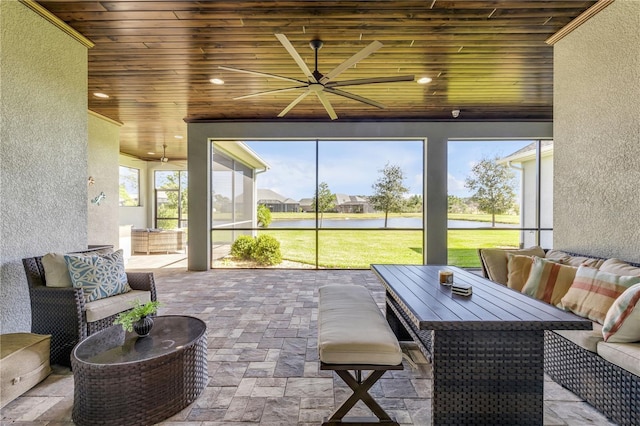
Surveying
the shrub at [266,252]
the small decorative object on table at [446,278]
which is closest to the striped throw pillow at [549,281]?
the small decorative object on table at [446,278]

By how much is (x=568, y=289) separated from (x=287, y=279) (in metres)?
4.05

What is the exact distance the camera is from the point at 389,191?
669cm

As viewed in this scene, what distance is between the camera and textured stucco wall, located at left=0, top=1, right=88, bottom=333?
2506 millimetres

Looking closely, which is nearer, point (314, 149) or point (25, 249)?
point (25, 249)

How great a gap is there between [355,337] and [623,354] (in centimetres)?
156

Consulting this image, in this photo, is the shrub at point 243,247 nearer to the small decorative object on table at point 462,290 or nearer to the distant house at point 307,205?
the distant house at point 307,205

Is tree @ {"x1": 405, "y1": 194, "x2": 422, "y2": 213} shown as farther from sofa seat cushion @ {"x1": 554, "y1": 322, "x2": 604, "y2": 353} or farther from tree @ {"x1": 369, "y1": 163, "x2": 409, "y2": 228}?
sofa seat cushion @ {"x1": 554, "y1": 322, "x2": 604, "y2": 353}

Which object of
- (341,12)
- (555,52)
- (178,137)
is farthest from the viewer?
(178,137)

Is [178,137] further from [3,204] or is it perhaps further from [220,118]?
[3,204]

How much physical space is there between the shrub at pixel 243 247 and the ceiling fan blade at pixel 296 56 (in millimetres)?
4315

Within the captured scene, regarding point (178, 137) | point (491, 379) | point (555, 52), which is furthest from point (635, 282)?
point (178, 137)

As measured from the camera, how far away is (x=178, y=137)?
294 inches

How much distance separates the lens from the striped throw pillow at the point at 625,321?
176 cm

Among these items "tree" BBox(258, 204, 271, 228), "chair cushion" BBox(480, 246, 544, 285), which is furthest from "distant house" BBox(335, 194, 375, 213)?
"chair cushion" BBox(480, 246, 544, 285)
